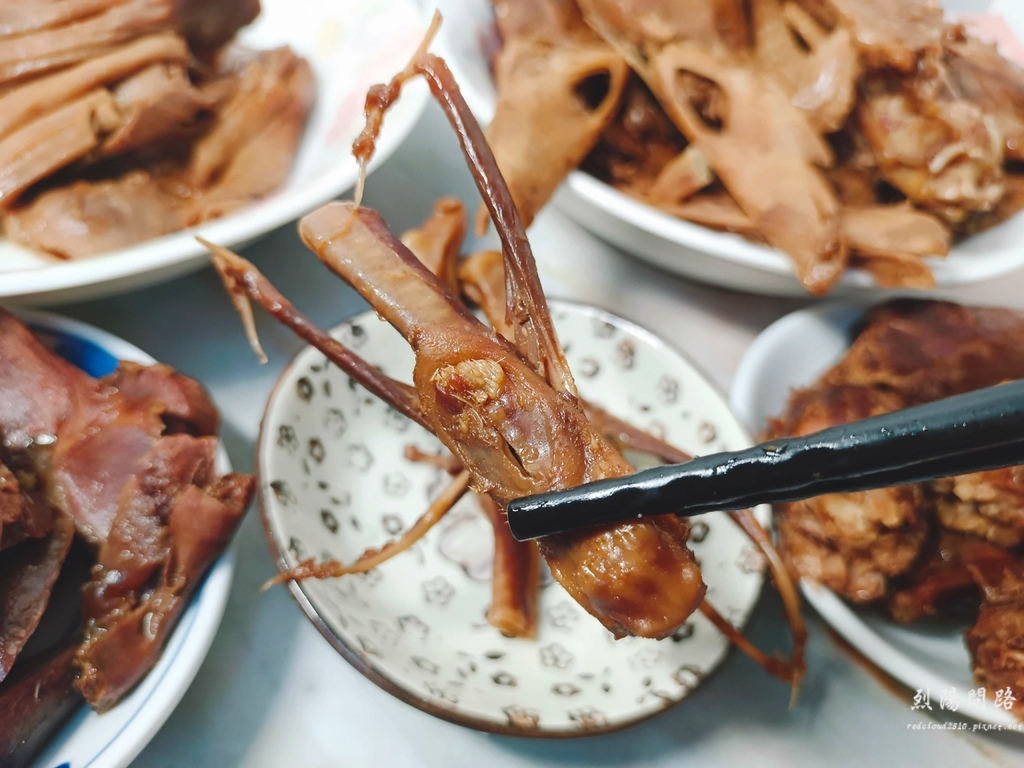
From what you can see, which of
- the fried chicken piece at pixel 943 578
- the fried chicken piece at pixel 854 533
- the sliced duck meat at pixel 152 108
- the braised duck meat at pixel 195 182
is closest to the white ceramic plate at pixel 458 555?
A: the fried chicken piece at pixel 854 533

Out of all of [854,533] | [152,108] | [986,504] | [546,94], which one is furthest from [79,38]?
[986,504]

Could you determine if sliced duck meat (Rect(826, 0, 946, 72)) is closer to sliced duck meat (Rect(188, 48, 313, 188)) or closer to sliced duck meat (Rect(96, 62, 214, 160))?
sliced duck meat (Rect(188, 48, 313, 188))

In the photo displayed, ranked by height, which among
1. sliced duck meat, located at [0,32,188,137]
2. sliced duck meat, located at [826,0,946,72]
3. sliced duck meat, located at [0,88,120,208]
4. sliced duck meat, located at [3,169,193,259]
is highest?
sliced duck meat, located at [0,32,188,137]

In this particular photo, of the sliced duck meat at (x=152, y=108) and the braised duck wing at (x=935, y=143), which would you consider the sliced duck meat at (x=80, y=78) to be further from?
the braised duck wing at (x=935, y=143)

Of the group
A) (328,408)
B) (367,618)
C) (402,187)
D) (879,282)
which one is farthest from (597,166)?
(367,618)

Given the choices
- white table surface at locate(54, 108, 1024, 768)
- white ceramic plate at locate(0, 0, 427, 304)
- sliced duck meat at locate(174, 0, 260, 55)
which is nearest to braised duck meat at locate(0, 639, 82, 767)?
white table surface at locate(54, 108, 1024, 768)
